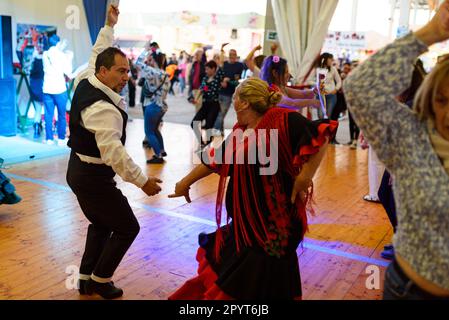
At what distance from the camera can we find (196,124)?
8.21m

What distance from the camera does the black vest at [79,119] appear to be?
2.65 metres

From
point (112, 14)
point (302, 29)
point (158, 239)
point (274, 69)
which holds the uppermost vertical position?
point (302, 29)

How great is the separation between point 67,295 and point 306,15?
569cm

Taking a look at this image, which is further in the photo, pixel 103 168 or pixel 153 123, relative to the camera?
pixel 153 123

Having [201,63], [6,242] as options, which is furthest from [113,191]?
[201,63]

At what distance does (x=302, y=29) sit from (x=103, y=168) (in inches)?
209

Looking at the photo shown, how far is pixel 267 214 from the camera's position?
2.29 metres

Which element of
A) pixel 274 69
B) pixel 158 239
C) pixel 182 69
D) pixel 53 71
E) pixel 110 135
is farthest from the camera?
pixel 182 69

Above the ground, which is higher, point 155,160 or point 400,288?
point 400,288

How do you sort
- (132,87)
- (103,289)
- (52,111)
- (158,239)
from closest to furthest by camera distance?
(103,289) < (158,239) < (52,111) < (132,87)

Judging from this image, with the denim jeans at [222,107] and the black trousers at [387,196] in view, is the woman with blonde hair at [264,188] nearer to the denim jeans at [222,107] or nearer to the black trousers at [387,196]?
the black trousers at [387,196]

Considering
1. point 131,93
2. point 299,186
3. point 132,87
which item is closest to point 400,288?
point 299,186

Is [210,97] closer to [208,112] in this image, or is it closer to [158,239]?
[208,112]

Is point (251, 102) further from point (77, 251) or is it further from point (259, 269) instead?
point (77, 251)
